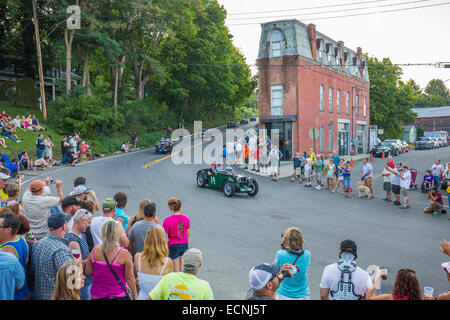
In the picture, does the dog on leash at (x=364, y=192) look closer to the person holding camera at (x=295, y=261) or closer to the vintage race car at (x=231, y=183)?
the vintage race car at (x=231, y=183)

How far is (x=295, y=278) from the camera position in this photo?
441cm

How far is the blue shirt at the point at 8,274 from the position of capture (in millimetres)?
3713

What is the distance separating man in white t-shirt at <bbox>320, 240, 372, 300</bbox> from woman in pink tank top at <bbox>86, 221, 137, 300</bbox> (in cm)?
241

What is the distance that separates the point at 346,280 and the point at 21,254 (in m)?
3.93

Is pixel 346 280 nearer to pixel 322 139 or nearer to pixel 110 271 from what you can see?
pixel 110 271

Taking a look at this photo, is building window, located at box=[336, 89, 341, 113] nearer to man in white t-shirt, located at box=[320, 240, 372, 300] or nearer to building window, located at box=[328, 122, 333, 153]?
building window, located at box=[328, 122, 333, 153]

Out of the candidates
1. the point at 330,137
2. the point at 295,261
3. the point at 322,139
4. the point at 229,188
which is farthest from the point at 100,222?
the point at 330,137

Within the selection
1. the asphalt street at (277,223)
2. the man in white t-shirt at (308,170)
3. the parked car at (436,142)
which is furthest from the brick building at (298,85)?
the parked car at (436,142)

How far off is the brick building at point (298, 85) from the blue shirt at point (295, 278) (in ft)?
85.4

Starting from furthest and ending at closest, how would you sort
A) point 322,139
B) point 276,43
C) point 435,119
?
point 435,119
point 322,139
point 276,43

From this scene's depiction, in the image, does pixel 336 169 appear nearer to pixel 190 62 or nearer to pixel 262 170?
pixel 262 170

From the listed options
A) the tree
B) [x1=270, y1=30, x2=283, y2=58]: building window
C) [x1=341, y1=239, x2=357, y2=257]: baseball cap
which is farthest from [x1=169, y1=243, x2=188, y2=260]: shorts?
the tree
